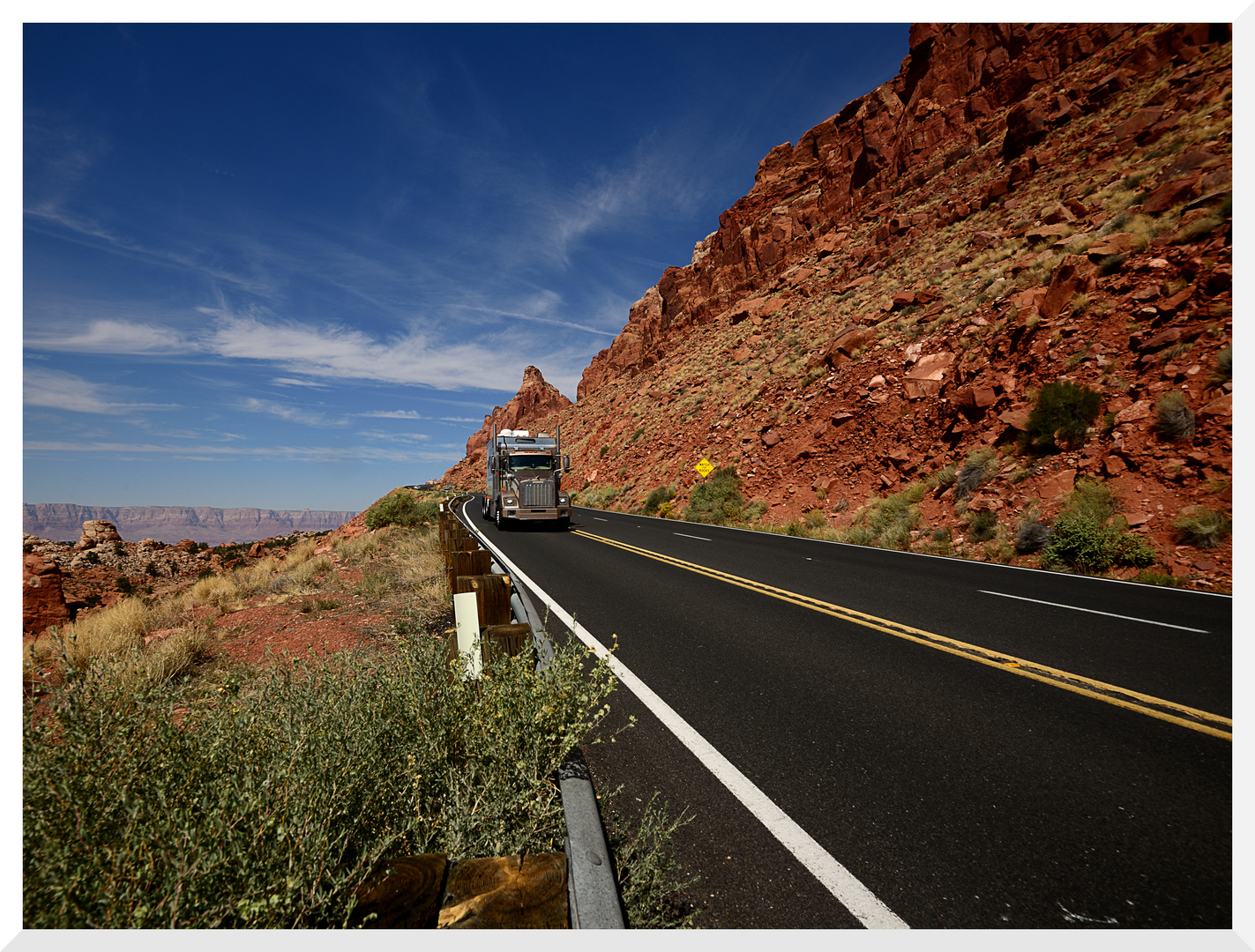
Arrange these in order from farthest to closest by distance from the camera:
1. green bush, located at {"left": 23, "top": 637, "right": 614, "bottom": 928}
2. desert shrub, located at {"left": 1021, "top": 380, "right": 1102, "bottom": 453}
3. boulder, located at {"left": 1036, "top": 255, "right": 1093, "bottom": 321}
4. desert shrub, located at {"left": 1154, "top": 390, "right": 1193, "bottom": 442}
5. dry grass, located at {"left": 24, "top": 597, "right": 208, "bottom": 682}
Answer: boulder, located at {"left": 1036, "top": 255, "right": 1093, "bottom": 321}
desert shrub, located at {"left": 1021, "top": 380, "right": 1102, "bottom": 453}
desert shrub, located at {"left": 1154, "top": 390, "right": 1193, "bottom": 442}
dry grass, located at {"left": 24, "top": 597, "right": 208, "bottom": 682}
green bush, located at {"left": 23, "top": 637, "right": 614, "bottom": 928}

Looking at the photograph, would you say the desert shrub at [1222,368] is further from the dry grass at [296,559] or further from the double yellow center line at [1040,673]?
the dry grass at [296,559]

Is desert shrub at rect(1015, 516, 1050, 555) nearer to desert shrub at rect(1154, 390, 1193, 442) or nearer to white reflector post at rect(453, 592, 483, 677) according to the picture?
desert shrub at rect(1154, 390, 1193, 442)

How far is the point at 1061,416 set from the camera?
40.5 feet

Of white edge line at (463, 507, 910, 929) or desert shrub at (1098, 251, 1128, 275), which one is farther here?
desert shrub at (1098, 251, 1128, 275)

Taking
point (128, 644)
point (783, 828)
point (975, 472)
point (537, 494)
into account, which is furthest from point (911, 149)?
point (128, 644)

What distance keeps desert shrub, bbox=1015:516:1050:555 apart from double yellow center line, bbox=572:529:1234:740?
6677 millimetres

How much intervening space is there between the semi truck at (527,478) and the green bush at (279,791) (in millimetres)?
15274

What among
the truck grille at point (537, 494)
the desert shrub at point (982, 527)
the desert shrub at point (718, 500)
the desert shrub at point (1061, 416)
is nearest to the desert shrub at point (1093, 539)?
the desert shrub at point (982, 527)

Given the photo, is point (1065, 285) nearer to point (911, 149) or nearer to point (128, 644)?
point (128, 644)

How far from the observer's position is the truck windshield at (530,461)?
19.2m

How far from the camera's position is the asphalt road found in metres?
2.18

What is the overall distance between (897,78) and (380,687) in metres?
59.6

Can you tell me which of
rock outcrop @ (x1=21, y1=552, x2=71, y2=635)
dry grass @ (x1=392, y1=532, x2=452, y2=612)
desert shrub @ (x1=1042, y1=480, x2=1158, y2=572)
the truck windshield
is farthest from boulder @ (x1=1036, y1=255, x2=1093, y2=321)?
rock outcrop @ (x1=21, y1=552, x2=71, y2=635)

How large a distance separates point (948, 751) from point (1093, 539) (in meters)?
9.13
